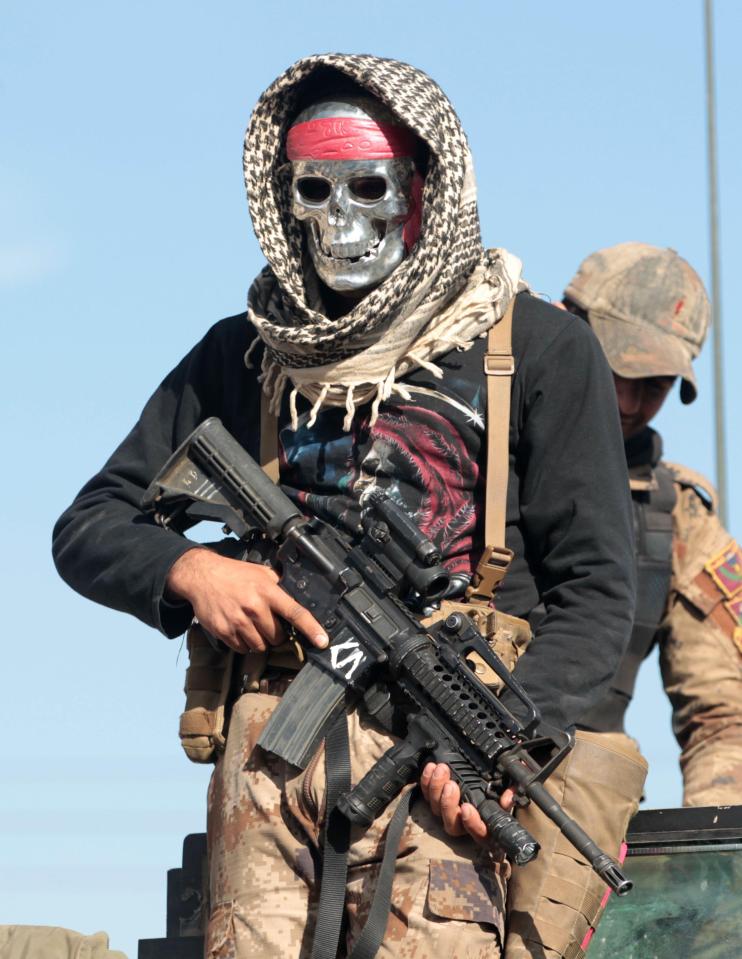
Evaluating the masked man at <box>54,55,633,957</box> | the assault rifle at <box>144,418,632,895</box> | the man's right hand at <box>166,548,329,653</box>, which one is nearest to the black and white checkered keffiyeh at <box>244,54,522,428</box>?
the masked man at <box>54,55,633,957</box>

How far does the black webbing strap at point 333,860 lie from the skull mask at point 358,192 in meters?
1.22

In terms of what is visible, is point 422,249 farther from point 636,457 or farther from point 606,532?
point 636,457

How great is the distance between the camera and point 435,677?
4.53 m

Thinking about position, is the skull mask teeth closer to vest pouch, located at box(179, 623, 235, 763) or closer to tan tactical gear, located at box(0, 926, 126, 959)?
vest pouch, located at box(179, 623, 235, 763)

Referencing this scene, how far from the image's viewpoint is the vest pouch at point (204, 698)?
15.9 ft

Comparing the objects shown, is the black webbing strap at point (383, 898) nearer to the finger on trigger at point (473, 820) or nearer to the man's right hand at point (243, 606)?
the finger on trigger at point (473, 820)

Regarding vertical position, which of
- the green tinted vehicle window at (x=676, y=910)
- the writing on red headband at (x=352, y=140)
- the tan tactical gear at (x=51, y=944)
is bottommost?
the tan tactical gear at (x=51, y=944)

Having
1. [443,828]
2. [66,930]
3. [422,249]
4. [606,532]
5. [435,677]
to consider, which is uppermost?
[422,249]

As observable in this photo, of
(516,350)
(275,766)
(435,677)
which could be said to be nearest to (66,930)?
(275,766)

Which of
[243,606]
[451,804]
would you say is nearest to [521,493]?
[243,606]

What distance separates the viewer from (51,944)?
5559mm

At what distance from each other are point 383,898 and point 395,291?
143 centimetres

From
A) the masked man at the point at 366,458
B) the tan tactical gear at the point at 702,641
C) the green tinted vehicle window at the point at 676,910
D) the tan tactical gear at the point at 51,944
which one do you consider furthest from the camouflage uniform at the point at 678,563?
the masked man at the point at 366,458

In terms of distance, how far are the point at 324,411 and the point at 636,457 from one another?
11.2ft
